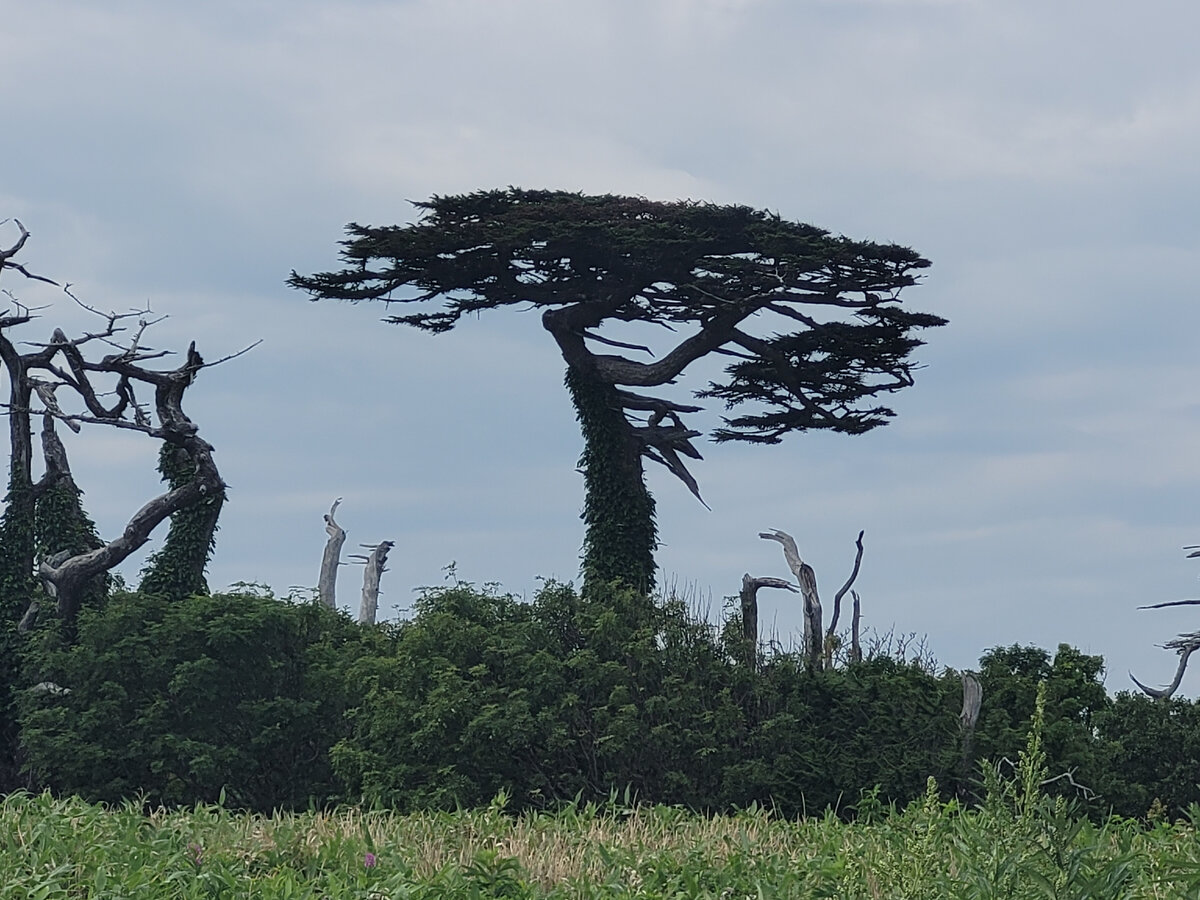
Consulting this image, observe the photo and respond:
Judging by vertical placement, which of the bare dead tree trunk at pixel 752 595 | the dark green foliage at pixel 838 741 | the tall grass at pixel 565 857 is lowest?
the tall grass at pixel 565 857

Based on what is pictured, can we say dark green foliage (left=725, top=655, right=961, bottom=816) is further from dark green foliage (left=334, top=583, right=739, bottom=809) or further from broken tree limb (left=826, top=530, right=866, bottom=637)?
broken tree limb (left=826, top=530, right=866, bottom=637)

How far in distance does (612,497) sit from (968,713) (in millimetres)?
7510

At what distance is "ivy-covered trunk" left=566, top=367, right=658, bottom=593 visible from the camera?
2161 cm

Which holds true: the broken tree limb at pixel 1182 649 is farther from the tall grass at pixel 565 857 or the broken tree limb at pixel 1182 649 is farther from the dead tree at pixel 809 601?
the tall grass at pixel 565 857

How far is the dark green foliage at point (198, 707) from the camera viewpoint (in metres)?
16.9

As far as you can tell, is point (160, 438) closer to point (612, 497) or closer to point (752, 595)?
point (612, 497)

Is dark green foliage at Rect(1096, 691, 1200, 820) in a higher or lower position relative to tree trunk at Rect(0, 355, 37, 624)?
lower


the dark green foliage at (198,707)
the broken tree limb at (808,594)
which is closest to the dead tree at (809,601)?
the broken tree limb at (808,594)

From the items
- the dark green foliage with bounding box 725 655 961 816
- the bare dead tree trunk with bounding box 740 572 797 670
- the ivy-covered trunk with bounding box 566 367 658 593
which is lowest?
the dark green foliage with bounding box 725 655 961 816

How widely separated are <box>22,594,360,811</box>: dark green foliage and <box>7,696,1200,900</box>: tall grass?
7.89 m

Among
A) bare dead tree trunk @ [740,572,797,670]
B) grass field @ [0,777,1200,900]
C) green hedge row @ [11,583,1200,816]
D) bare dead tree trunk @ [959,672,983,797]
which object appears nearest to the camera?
grass field @ [0,777,1200,900]

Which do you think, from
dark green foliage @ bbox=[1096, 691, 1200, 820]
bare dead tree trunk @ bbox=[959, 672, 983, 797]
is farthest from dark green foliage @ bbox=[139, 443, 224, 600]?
dark green foliage @ bbox=[1096, 691, 1200, 820]

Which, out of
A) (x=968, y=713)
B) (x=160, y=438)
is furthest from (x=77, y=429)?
(x=968, y=713)

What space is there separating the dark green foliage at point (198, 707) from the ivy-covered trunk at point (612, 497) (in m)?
5.27
